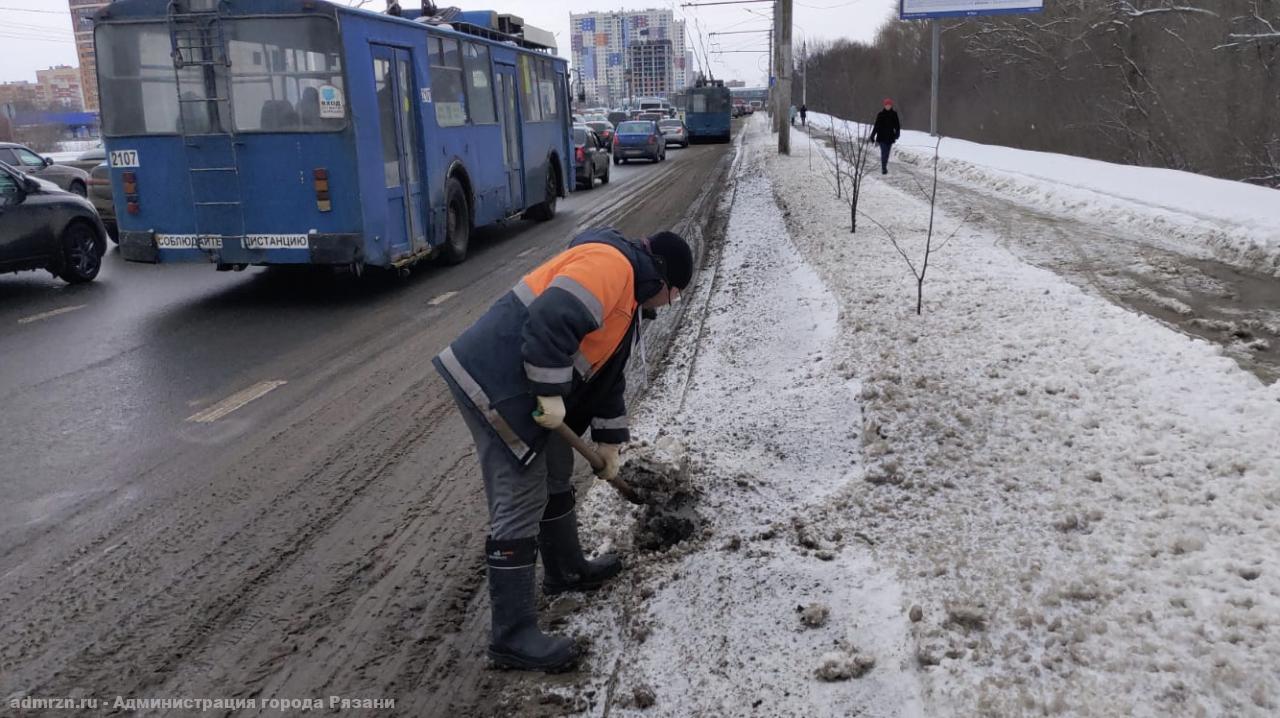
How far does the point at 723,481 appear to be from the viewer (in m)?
4.68

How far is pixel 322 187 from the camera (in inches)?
373

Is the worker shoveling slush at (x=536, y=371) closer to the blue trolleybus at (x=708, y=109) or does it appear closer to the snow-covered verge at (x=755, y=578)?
the snow-covered verge at (x=755, y=578)

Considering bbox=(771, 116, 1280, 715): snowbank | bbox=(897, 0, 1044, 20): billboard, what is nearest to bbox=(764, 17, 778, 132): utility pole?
bbox=(897, 0, 1044, 20): billboard

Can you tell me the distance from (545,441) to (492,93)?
11736mm

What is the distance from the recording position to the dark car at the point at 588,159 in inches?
967

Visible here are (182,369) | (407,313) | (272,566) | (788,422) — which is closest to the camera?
(272,566)

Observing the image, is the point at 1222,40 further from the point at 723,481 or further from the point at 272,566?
the point at 272,566

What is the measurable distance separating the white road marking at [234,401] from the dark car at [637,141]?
29.2m

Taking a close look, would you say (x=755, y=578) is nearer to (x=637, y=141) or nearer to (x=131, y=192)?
(x=131, y=192)

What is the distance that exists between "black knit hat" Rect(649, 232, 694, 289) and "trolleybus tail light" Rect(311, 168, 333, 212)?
23.3 ft

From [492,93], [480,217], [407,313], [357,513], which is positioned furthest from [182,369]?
[492,93]

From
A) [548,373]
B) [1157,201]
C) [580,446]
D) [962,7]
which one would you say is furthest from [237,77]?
[962,7]

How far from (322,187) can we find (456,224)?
3082 millimetres

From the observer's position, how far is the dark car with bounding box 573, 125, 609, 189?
24562mm
